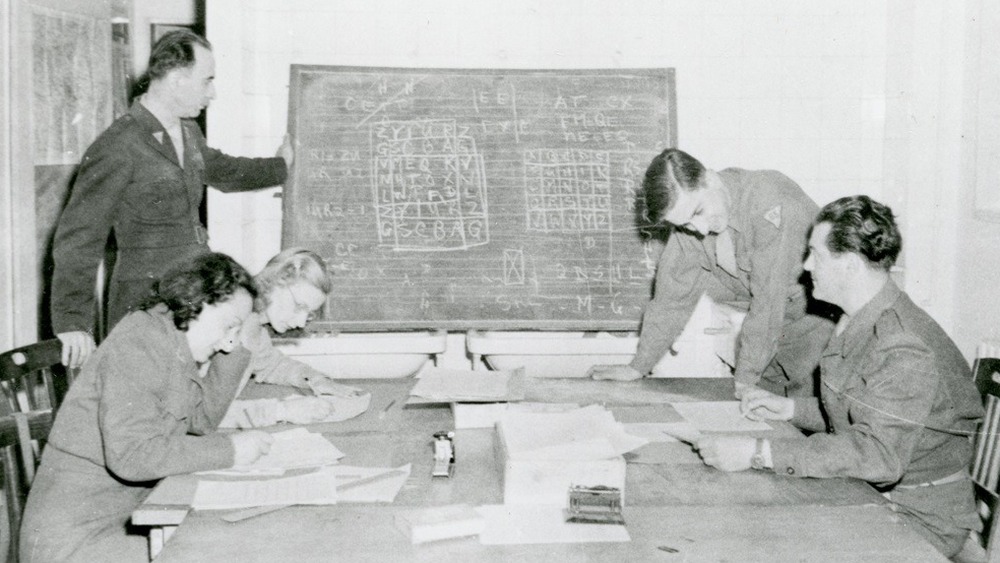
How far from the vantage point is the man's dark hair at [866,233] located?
207cm

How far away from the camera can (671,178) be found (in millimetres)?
2664

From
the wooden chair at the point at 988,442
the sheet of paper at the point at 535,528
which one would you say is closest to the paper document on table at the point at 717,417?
the wooden chair at the point at 988,442

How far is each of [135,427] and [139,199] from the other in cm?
137

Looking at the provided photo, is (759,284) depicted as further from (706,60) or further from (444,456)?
(706,60)

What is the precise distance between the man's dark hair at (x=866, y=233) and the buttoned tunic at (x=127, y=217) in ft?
7.08

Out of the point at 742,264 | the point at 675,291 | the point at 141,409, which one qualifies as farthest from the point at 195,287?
the point at 742,264

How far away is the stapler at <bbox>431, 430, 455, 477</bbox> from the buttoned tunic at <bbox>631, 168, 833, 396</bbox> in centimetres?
117

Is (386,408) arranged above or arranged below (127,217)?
below

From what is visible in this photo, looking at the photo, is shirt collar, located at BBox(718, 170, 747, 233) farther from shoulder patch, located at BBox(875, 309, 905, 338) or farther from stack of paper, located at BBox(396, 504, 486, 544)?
stack of paper, located at BBox(396, 504, 486, 544)

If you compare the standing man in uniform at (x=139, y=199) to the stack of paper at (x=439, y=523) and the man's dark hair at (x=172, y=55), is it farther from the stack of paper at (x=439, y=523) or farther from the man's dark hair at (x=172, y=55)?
the stack of paper at (x=439, y=523)

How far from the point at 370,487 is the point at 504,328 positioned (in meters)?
2.20

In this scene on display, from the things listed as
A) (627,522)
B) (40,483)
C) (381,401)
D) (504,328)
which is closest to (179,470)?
(40,483)

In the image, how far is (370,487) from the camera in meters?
1.77

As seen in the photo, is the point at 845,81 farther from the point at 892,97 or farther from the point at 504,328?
the point at 504,328
